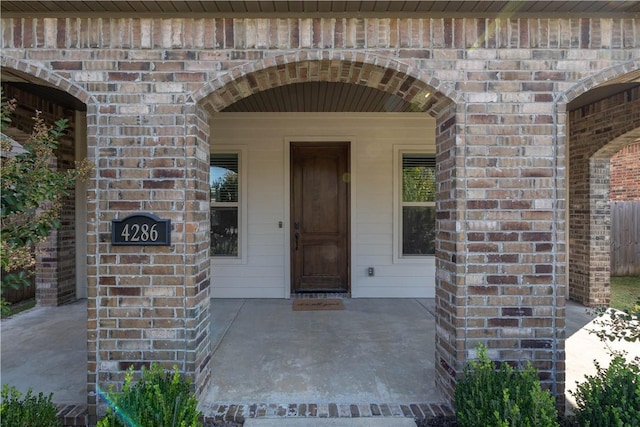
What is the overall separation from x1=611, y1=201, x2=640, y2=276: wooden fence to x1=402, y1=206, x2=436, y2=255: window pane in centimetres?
534

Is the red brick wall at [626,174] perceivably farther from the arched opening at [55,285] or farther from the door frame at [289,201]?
the arched opening at [55,285]

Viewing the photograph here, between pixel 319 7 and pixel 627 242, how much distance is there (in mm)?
9000

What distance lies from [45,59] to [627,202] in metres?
10.3

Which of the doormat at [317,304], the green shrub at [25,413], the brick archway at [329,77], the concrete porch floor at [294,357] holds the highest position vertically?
the brick archway at [329,77]

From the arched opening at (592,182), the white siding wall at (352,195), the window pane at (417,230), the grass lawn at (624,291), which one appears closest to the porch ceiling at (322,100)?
Result: the white siding wall at (352,195)

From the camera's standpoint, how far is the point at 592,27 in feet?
7.93

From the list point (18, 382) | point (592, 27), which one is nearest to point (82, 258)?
point (18, 382)

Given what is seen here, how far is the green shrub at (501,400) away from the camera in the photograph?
1.83m

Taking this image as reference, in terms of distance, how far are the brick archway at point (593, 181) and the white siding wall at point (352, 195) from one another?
77.8 inches

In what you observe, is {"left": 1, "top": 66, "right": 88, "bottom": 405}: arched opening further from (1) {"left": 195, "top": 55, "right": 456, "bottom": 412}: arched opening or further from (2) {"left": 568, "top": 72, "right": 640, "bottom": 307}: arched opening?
(2) {"left": 568, "top": 72, "right": 640, "bottom": 307}: arched opening

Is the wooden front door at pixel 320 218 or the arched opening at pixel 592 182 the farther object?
the wooden front door at pixel 320 218

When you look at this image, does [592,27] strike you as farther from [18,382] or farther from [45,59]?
[18,382]

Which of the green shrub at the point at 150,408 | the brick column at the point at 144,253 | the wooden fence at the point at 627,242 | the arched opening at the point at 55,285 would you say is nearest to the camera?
the green shrub at the point at 150,408

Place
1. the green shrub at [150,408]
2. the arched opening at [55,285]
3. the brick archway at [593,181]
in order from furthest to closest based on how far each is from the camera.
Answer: the brick archway at [593,181] < the arched opening at [55,285] < the green shrub at [150,408]
